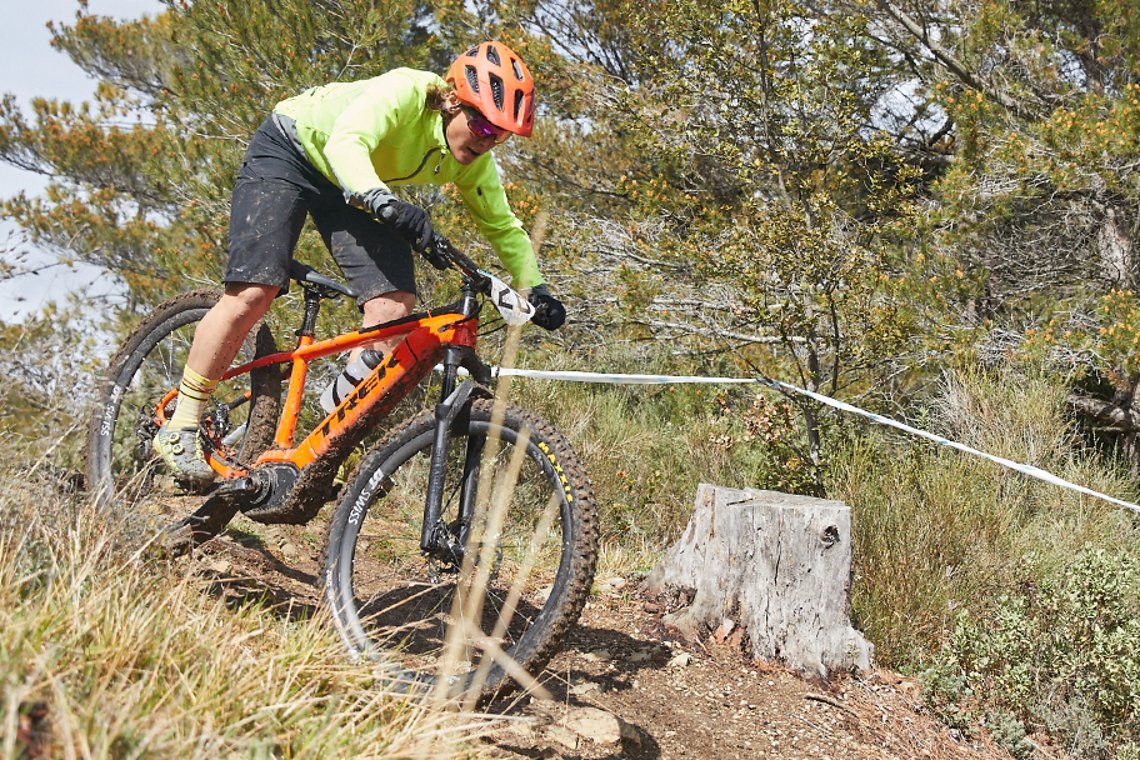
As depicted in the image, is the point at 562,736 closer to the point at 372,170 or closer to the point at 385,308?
the point at 385,308

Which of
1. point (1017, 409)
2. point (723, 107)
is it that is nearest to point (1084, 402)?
point (1017, 409)

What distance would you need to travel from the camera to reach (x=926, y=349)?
6711mm

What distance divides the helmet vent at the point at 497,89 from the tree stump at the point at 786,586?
195 centimetres

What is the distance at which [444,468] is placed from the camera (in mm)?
3080

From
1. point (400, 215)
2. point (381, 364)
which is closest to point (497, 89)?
point (400, 215)

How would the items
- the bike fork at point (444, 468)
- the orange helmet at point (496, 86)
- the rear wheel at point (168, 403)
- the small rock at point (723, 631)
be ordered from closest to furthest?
the bike fork at point (444, 468)
the orange helmet at point (496, 86)
the rear wheel at point (168, 403)
the small rock at point (723, 631)

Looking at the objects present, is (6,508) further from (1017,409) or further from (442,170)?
(1017,409)

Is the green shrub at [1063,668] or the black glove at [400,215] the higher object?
the black glove at [400,215]

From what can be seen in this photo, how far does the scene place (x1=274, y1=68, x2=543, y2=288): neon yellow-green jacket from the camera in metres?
3.07

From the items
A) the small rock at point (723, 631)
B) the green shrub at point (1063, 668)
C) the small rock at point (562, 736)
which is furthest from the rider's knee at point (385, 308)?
the green shrub at point (1063, 668)

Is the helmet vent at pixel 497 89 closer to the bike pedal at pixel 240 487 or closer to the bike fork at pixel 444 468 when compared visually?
the bike fork at pixel 444 468

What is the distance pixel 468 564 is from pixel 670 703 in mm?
979

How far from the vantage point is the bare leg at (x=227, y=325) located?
341cm

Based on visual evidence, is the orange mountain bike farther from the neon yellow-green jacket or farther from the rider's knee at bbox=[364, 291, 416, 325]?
the neon yellow-green jacket
